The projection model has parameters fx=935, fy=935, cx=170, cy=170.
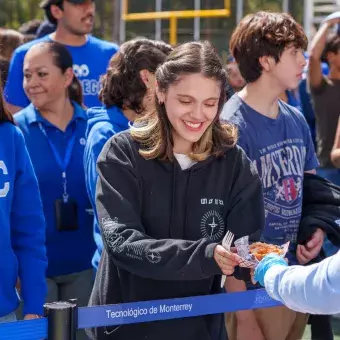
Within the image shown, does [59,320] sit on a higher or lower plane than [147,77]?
lower

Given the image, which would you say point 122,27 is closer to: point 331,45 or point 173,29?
point 173,29

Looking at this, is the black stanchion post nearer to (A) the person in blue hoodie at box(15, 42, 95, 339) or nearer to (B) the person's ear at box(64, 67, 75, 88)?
(A) the person in blue hoodie at box(15, 42, 95, 339)

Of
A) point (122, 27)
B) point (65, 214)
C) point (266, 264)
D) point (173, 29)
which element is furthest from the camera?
point (122, 27)

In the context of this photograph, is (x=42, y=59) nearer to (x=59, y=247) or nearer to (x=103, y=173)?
(x=59, y=247)

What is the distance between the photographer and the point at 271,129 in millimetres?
4594

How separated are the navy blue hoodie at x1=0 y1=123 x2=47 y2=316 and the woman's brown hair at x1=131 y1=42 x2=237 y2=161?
0.51 metres

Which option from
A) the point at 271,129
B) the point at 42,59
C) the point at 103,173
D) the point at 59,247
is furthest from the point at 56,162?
the point at 103,173

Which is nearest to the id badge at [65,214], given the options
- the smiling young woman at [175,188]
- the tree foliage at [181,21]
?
the smiling young woman at [175,188]

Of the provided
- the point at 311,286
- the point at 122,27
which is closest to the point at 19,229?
the point at 311,286

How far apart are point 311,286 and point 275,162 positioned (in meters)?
1.89

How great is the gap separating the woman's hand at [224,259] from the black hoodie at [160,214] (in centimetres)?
15

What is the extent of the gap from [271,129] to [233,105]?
222mm

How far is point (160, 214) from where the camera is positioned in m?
3.56

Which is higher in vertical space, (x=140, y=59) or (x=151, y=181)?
(x=140, y=59)
